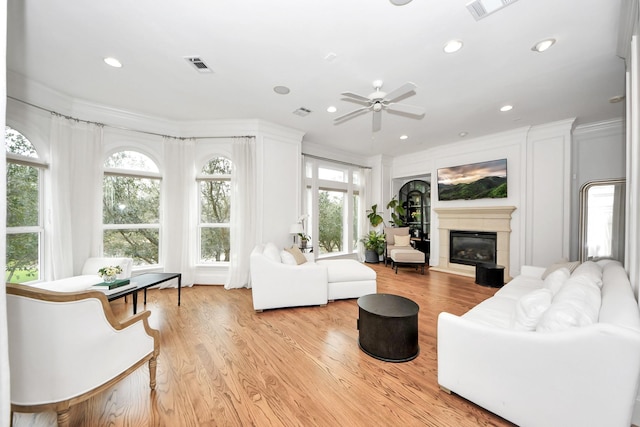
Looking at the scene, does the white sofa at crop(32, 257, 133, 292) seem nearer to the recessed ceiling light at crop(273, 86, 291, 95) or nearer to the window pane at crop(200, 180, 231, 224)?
the window pane at crop(200, 180, 231, 224)

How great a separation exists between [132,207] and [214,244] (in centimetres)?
150

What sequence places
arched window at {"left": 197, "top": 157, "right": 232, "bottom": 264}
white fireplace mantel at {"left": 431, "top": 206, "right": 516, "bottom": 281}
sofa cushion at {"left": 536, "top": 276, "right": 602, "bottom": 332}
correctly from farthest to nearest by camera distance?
white fireplace mantel at {"left": 431, "top": 206, "right": 516, "bottom": 281} → arched window at {"left": 197, "top": 157, "right": 232, "bottom": 264} → sofa cushion at {"left": 536, "top": 276, "right": 602, "bottom": 332}

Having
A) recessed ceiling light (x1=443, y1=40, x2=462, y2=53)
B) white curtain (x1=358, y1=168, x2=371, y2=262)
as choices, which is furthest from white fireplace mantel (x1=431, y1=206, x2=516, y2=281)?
recessed ceiling light (x1=443, y1=40, x2=462, y2=53)

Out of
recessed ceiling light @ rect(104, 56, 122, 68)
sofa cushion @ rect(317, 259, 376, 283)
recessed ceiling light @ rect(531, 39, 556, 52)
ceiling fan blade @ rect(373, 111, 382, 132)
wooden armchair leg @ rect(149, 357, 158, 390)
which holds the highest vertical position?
recessed ceiling light @ rect(104, 56, 122, 68)

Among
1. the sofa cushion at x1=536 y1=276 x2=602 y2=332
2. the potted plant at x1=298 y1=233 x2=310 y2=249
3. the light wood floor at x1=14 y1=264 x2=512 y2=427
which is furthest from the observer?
the potted plant at x1=298 y1=233 x2=310 y2=249

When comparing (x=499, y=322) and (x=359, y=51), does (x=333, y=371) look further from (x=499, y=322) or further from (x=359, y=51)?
(x=359, y=51)

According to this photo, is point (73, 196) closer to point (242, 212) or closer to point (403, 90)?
point (242, 212)

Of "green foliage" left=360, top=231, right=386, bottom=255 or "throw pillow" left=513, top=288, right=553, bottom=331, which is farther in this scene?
"green foliage" left=360, top=231, right=386, bottom=255

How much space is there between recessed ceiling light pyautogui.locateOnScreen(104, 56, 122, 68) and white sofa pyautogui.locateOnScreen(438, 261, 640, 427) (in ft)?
13.7

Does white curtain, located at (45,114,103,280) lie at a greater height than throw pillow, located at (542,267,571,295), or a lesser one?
greater

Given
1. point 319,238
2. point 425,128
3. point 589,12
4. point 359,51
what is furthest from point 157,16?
point 319,238

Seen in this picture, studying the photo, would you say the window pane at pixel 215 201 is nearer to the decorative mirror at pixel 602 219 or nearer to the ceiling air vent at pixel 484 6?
the ceiling air vent at pixel 484 6

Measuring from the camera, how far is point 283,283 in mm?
3262

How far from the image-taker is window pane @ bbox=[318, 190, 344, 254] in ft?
20.2
